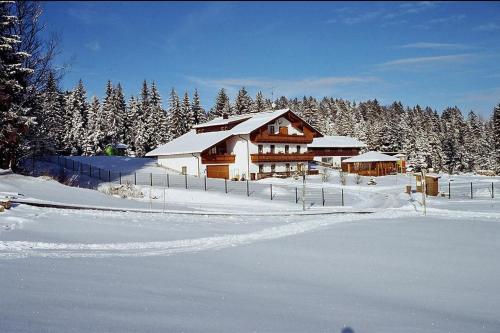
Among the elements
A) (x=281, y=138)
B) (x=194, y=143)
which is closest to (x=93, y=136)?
(x=194, y=143)

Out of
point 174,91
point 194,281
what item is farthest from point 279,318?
point 174,91

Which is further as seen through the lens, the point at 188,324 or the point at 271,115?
the point at 271,115

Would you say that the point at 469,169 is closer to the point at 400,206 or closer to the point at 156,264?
the point at 400,206

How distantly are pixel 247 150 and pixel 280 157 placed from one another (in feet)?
16.8

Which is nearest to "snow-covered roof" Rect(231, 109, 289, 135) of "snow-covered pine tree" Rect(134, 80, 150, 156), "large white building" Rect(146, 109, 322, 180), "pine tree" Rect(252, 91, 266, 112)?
"large white building" Rect(146, 109, 322, 180)

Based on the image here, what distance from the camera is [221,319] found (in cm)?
709

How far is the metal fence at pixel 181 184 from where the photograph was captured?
116 feet

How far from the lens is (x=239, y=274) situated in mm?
10906

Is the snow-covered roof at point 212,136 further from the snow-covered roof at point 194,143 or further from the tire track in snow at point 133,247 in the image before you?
the tire track in snow at point 133,247

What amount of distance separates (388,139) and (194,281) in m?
79.3

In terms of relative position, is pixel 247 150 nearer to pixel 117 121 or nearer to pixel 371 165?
pixel 371 165

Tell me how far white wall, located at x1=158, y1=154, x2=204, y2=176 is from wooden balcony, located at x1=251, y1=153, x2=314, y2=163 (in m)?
7.23

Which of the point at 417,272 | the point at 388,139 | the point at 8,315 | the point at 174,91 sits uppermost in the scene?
the point at 174,91

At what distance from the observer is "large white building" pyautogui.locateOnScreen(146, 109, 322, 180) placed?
5288 cm
